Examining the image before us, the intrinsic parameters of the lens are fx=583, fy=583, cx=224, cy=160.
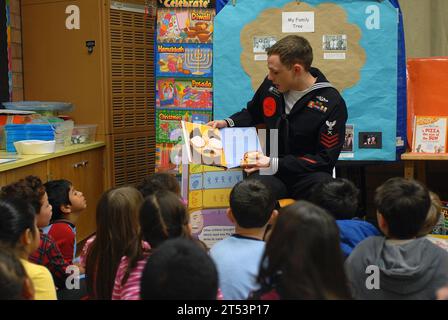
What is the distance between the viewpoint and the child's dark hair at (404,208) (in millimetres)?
1946

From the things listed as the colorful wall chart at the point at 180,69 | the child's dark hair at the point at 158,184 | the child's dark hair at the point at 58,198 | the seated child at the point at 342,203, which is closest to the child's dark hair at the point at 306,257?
→ the seated child at the point at 342,203

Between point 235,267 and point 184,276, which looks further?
point 235,267

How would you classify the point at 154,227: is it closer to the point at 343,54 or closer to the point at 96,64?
the point at 343,54

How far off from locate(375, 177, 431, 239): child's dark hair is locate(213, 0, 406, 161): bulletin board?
67.6 inches

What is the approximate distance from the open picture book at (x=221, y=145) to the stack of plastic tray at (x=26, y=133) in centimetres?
107

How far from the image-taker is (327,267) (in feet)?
4.77

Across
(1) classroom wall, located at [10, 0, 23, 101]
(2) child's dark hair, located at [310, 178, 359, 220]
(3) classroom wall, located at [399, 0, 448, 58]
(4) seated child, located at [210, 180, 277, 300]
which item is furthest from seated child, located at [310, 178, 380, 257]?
(1) classroom wall, located at [10, 0, 23, 101]

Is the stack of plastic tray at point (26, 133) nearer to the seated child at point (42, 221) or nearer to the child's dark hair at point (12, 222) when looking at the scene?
the seated child at point (42, 221)

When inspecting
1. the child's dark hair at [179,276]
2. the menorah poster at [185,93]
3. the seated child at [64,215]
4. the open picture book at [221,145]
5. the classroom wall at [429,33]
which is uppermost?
the classroom wall at [429,33]

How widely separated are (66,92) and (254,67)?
1432 mm

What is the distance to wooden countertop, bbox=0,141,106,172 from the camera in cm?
306

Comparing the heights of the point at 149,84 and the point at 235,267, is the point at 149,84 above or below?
above
